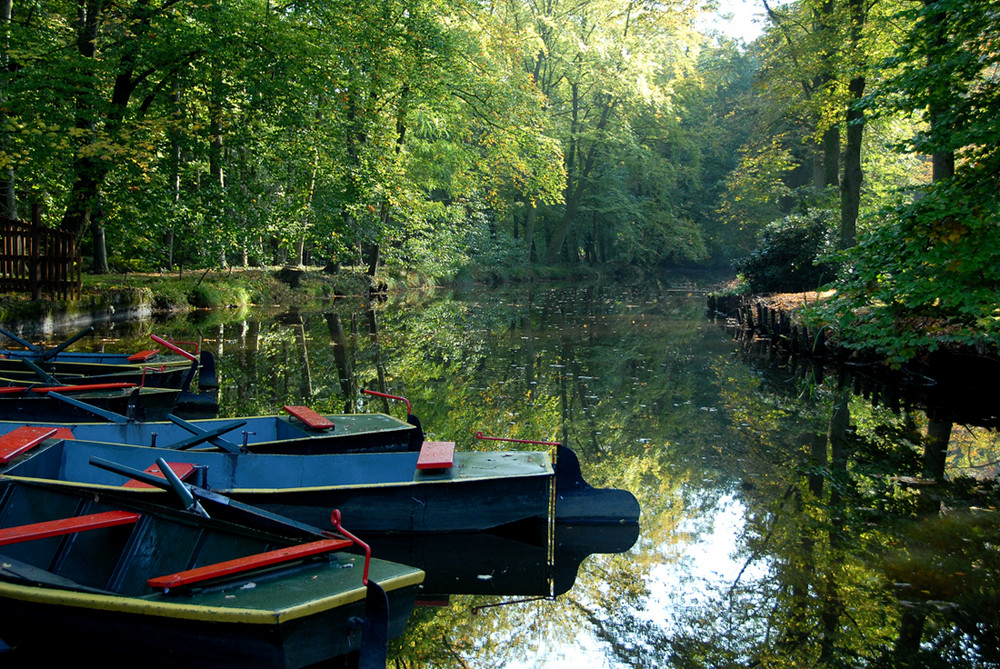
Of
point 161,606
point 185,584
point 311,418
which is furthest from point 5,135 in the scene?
point 161,606

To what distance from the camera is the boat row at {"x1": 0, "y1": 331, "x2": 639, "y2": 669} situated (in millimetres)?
3508

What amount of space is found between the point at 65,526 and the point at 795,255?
1997cm

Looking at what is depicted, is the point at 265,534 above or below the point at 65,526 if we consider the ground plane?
below

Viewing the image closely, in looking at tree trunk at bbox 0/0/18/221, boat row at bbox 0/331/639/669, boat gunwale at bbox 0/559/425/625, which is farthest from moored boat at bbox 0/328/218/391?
tree trunk at bbox 0/0/18/221

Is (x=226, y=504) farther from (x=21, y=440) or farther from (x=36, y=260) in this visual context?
(x=36, y=260)

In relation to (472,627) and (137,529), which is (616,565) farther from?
(137,529)

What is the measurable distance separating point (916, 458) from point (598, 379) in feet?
17.4

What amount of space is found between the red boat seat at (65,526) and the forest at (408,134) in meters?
8.02

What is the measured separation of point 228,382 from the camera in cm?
1155

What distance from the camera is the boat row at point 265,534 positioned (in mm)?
3508

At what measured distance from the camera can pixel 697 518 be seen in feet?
20.8

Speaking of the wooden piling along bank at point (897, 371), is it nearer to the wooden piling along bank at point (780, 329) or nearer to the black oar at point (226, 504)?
the wooden piling along bank at point (780, 329)

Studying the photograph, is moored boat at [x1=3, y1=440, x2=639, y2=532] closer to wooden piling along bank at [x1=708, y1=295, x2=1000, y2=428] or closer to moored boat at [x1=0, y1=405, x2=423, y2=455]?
moored boat at [x1=0, y1=405, x2=423, y2=455]

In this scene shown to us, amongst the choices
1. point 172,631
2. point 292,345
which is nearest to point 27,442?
point 172,631
